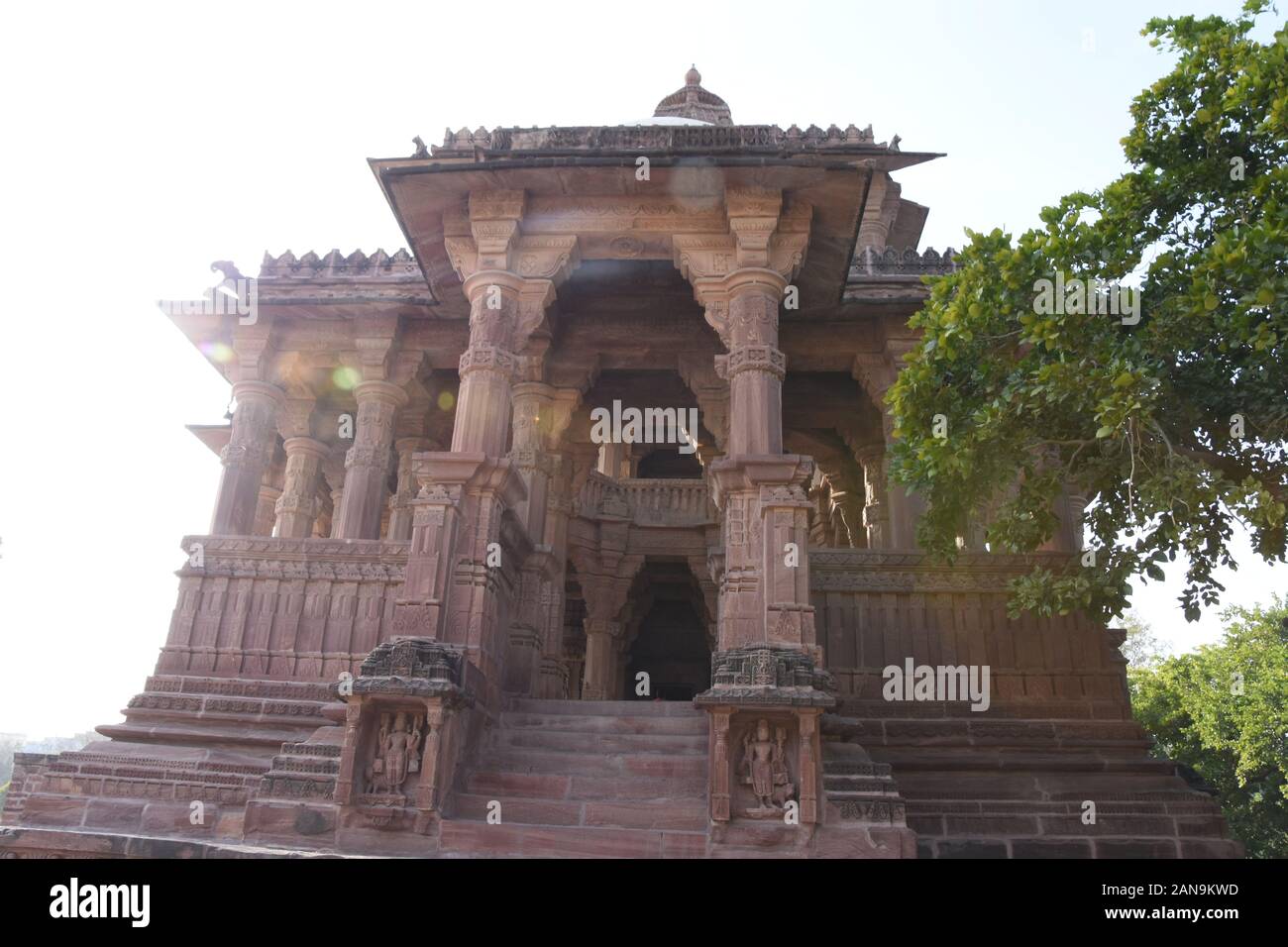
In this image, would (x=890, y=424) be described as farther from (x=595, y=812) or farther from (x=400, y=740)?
(x=400, y=740)

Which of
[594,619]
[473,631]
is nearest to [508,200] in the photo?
[473,631]

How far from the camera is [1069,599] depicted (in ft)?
27.9

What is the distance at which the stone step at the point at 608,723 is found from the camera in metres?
9.45

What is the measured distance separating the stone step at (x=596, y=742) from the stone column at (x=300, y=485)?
8.14 meters

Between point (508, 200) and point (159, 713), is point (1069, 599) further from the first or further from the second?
point (159, 713)

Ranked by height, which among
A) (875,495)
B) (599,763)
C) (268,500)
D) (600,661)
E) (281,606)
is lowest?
(599,763)

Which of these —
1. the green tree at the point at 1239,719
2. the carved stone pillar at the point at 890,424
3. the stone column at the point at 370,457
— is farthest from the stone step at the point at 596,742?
the green tree at the point at 1239,719

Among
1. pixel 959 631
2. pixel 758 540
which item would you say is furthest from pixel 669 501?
pixel 758 540

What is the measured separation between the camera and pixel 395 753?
8.23 meters

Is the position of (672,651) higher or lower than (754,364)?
higher

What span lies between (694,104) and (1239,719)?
19504 mm

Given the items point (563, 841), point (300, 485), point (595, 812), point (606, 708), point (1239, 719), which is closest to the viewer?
point (563, 841)

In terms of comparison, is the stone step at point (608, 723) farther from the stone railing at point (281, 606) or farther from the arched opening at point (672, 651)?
the arched opening at point (672, 651)

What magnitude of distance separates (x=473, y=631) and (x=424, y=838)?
200 cm
